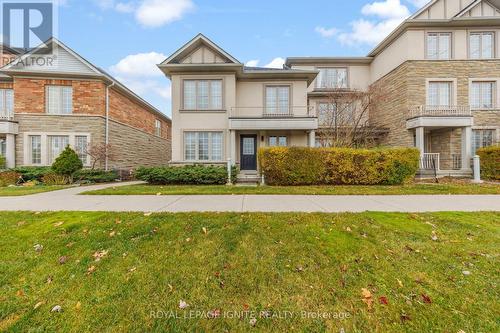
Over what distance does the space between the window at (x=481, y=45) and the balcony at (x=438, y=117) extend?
3.84 m

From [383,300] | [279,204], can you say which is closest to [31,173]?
[279,204]

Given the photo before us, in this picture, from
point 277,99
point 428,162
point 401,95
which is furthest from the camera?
point 401,95

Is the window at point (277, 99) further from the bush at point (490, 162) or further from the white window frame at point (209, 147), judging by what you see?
the bush at point (490, 162)

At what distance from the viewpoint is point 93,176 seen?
42.8 feet

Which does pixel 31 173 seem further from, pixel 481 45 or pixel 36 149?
pixel 481 45

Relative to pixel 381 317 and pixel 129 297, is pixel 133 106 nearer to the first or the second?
pixel 129 297

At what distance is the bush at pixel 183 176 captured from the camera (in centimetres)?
1122

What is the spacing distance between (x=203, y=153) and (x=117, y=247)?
1039cm

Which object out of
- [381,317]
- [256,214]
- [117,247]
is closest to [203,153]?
[256,214]

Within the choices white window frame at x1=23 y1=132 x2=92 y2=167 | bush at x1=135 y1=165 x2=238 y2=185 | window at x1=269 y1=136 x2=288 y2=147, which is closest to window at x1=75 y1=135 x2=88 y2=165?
white window frame at x1=23 y1=132 x2=92 y2=167

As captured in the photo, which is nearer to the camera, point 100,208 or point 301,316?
point 301,316

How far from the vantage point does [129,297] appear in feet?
9.15

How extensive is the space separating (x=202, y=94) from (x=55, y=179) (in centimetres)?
946

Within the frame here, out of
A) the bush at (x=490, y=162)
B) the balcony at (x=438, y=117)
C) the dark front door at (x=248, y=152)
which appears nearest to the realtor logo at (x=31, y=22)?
the dark front door at (x=248, y=152)
